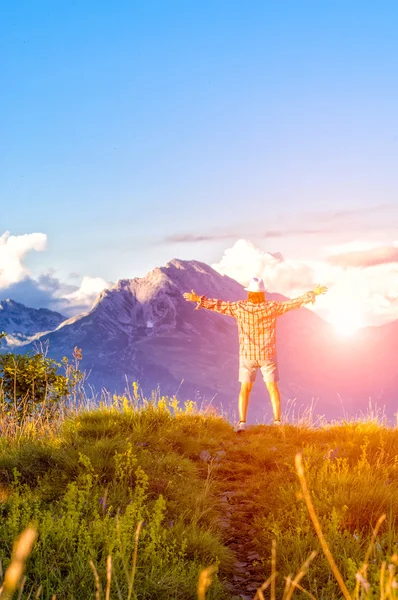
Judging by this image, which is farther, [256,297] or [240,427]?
[256,297]

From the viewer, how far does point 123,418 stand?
30.0 feet

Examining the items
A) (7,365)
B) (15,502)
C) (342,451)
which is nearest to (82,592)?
(15,502)

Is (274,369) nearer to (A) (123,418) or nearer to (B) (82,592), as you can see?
(A) (123,418)

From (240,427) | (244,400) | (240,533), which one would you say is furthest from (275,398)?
(240,533)

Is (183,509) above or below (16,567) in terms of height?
below

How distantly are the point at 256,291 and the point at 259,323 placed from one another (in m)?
0.75

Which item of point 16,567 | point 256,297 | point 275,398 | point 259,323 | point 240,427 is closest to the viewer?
point 16,567

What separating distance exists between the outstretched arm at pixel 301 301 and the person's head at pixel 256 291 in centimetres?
42

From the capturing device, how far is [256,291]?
479 inches

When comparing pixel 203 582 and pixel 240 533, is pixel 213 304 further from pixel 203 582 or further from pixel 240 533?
pixel 203 582

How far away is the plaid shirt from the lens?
38.7 feet

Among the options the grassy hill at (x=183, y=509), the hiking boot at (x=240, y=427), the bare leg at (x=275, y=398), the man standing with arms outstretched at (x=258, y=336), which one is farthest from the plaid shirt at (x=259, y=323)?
the grassy hill at (x=183, y=509)

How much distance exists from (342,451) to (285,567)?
3613 millimetres

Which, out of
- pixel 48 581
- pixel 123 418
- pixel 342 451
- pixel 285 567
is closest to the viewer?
pixel 48 581
